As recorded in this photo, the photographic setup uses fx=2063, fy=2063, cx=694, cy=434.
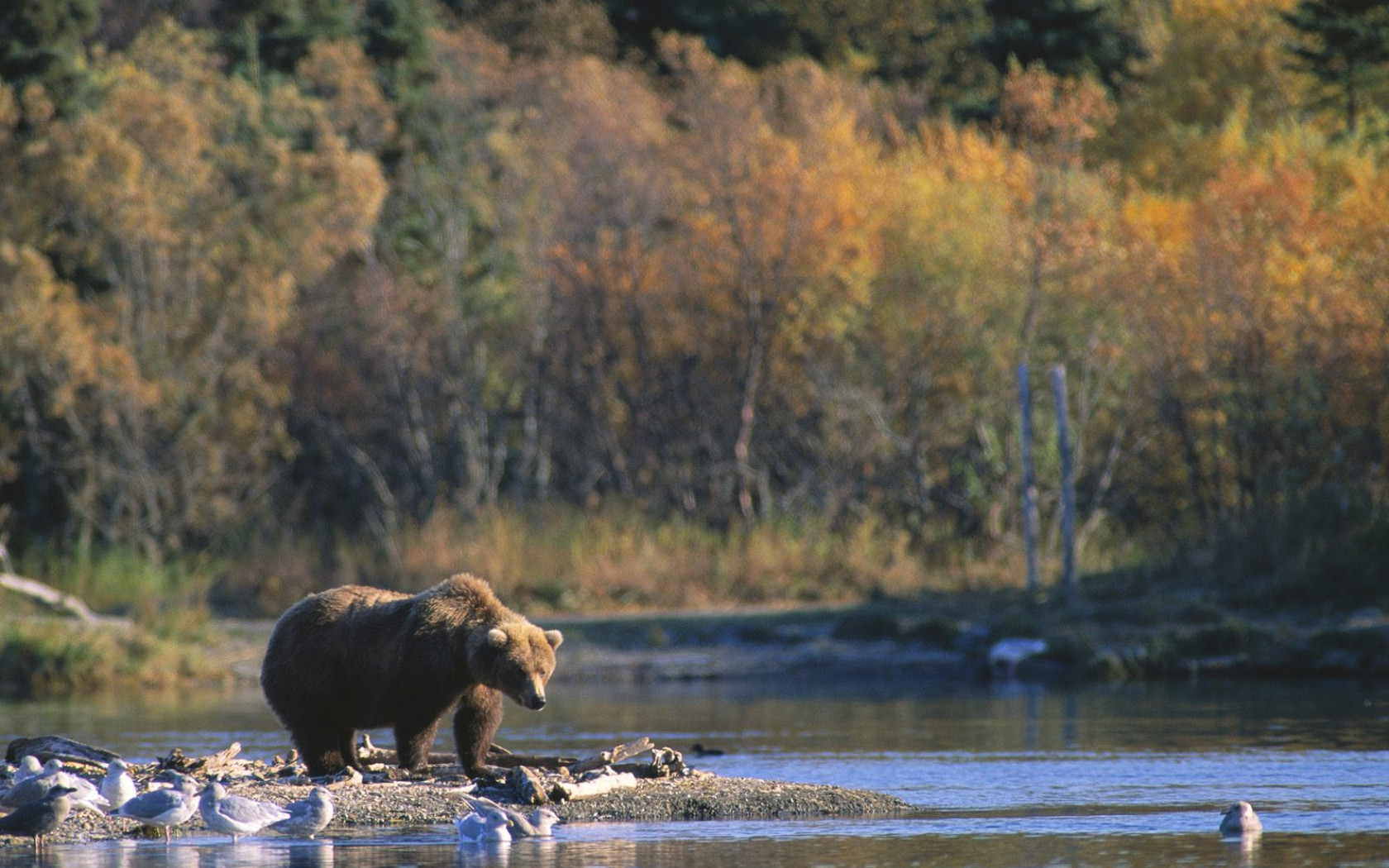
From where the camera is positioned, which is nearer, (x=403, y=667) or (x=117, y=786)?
(x=117, y=786)

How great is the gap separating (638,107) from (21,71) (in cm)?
1443

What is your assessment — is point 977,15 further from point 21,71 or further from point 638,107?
point 21,71

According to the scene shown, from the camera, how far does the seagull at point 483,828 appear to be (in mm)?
11836

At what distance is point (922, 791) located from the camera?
14.6 metres

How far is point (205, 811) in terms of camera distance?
12250mm

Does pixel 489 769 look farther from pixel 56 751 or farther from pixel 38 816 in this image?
pixel 56 751

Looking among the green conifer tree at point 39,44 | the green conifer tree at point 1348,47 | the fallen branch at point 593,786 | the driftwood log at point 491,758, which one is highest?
the green conifer tree at point 1348,47

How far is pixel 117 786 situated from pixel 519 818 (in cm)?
252

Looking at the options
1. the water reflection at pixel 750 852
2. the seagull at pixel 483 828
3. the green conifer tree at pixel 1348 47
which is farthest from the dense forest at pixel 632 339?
the seagull at pixel 483 828

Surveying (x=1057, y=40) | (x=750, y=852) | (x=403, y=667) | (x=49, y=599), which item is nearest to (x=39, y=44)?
(x=49, y=599)

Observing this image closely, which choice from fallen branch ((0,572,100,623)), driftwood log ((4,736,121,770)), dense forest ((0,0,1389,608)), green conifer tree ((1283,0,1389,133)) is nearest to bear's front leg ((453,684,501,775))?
driftwood log ((4,736,121,770))

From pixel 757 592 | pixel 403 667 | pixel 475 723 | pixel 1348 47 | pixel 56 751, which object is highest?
pixel 1348 47

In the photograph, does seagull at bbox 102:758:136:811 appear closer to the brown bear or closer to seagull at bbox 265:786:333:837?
seagull at bbox 265:786:333:837

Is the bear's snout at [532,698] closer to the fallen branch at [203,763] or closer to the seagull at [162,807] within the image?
the seagull at [162,807]
